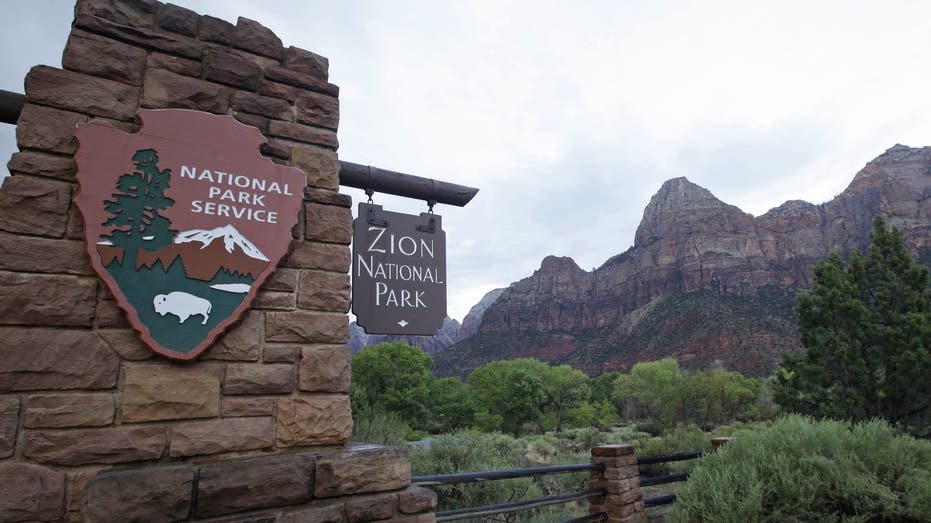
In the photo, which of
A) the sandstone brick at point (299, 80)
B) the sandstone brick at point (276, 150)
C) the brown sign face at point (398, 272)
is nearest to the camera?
the sandstone brick at point (276, 150)

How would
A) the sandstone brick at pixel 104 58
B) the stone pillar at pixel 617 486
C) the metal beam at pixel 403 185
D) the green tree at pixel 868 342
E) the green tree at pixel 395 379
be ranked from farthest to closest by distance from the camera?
the green tree at pixel 395 379
the green tree at pixel 868 342
the stone pillar at pixel 617 486
the metal beam at pixel 403 185
the sandstone brick at pixel 104 58

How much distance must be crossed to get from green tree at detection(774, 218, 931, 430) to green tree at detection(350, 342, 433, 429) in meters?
24.4

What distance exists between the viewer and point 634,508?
4852mm

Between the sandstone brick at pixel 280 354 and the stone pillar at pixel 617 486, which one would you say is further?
the stone pillar at pixel 617 486

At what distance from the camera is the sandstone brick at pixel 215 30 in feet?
8.07

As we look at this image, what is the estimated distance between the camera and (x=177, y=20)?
2.40 m

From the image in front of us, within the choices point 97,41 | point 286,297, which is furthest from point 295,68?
point 286,297

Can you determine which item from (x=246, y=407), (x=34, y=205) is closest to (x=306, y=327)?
(x=246, y=407)

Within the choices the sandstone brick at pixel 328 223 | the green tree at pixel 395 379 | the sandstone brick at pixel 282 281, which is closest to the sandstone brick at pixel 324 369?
the sandstone brick at pixel 282 281

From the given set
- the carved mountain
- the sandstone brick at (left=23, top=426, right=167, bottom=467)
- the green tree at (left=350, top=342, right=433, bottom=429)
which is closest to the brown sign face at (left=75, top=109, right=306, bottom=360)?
the sandstone brick at (left=23, top=426, right=167, bottom=467)

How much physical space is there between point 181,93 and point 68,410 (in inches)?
57.4

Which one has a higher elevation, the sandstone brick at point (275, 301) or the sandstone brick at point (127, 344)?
the sandstone brick at point (275, 301)

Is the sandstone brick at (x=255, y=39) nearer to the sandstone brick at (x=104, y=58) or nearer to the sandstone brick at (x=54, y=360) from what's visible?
the sandstone brick at (x=104, y=58)

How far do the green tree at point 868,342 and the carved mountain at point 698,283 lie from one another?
42.5m
